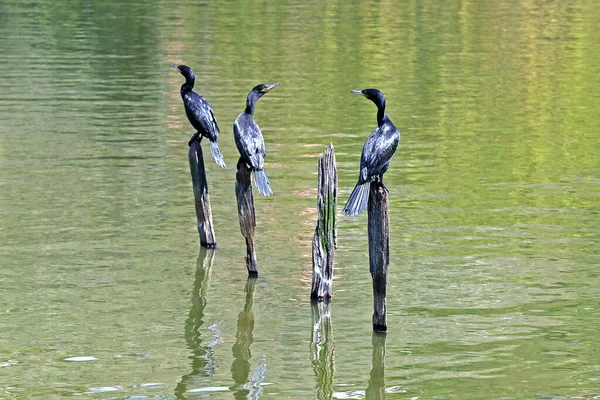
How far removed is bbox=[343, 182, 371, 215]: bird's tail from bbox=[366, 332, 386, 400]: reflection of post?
1.38 meters

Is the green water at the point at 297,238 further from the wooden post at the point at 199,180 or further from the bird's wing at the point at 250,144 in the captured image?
the bird's wing at the point at 250,144

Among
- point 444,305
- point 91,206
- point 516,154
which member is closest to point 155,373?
point 444,305

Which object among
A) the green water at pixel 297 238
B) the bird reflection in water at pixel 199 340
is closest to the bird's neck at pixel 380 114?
the green water at pixel 297 238

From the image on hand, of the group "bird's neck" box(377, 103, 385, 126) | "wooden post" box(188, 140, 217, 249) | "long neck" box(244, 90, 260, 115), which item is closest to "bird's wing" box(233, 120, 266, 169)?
"long neck" box(244, 90, 260, 115)

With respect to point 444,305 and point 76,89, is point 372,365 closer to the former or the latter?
point 444,305

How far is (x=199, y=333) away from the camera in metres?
13.4

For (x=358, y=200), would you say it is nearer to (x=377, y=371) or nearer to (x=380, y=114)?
(x=380, y=114)

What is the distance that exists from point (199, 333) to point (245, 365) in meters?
1.20

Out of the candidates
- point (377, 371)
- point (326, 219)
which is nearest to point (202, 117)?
point (326, 219)

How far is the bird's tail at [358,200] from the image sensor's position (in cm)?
1258

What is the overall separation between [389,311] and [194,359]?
262cm

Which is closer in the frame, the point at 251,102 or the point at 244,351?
the point at 244,351

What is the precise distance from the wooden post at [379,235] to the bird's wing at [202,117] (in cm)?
442

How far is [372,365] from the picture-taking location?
1241 cm
